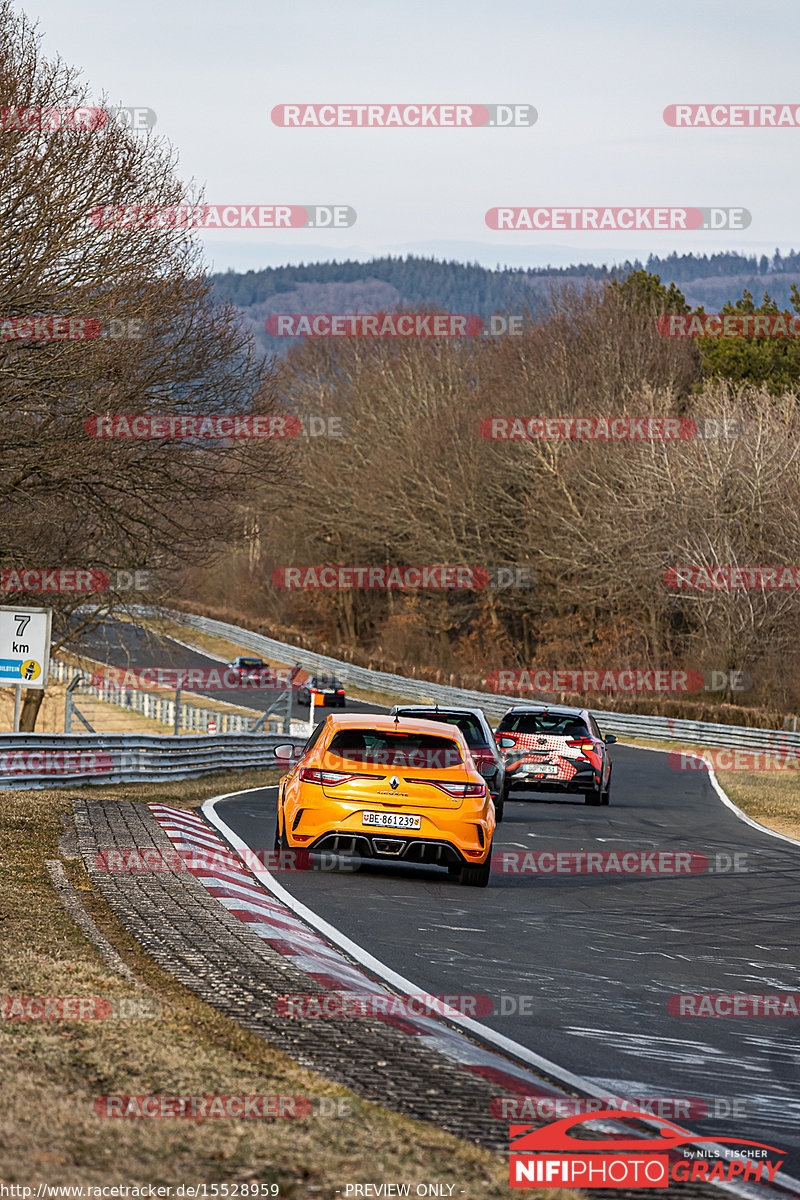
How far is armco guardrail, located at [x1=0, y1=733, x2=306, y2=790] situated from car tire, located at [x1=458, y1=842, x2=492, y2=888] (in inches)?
322

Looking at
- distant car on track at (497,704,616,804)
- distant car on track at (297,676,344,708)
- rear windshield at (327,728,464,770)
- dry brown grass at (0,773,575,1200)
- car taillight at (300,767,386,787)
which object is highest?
rear windshield at (327,728,464,770)

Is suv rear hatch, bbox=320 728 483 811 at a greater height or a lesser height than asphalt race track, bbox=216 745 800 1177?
greater

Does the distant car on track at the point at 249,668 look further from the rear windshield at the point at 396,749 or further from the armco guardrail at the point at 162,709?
the rear windshield at the point at 396,749

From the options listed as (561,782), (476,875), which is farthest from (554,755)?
(476,875)

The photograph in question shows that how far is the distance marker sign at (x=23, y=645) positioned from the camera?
20.6 m

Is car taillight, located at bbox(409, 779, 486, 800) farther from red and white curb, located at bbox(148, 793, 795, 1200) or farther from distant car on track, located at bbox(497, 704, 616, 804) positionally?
distant car on track, located at bbox(497, 704, 616, 804)

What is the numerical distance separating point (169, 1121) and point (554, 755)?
1906 centimetres

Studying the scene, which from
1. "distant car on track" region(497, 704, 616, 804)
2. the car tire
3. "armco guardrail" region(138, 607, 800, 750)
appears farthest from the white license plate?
"armco guardrail" region(138, 607, 800, 750)

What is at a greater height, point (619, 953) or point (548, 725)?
point (548, 725)

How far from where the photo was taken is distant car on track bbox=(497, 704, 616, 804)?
944 inches

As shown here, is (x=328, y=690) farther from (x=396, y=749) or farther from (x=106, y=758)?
(x=396, y=749)

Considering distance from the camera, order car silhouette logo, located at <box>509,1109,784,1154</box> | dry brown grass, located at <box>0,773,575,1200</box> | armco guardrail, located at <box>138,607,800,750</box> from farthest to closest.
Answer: armco guardrail, located at <box>138,607,800,750</box> → car silhouette logo, located at <box>509,1109,784,1154</box> → dry brown grass, located at <box>0,773,575,1200</box>

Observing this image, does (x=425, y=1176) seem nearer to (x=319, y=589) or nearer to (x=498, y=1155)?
(x=498, y=1155)

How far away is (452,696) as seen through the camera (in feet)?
206
